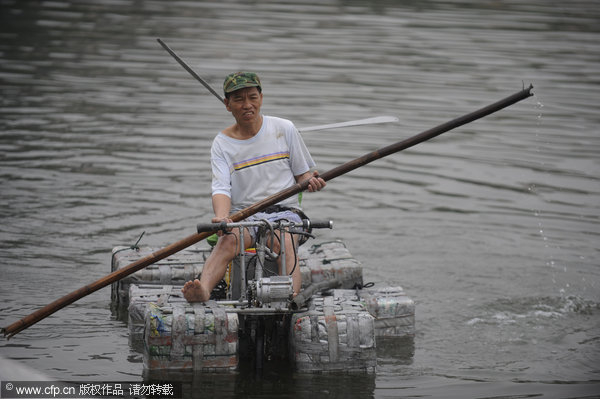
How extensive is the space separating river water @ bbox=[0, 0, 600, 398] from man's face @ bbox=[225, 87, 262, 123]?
1.84 meters

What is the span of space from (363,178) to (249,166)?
5891 mm

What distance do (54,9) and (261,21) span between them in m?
5.76

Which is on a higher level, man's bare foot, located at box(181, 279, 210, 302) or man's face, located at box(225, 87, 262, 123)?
man's face, located at box(225, 87, 262, 123)

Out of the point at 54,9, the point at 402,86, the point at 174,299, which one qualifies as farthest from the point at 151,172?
the point at 54,9

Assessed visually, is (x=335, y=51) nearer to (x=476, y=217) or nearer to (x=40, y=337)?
(x=476, y=217)

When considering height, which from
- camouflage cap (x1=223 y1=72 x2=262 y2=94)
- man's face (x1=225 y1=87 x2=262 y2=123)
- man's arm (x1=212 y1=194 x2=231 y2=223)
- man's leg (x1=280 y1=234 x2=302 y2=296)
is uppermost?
camouflage cap (x1=223 y1=72 x2=262 y2=94)

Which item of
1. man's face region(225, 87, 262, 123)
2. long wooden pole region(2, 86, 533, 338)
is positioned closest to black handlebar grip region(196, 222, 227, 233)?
long wooden pole region(2, 86, 533, 338)

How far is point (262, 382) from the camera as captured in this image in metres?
6.73

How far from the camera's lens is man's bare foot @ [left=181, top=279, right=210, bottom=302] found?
6.76m

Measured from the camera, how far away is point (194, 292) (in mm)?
6801

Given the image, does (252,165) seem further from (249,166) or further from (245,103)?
(245,103)

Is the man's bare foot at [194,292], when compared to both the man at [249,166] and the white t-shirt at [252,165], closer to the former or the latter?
the man at [249,166]

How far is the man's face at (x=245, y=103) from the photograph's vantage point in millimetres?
A: 7016

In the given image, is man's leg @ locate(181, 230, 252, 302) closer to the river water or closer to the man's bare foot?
the man's bare foot
